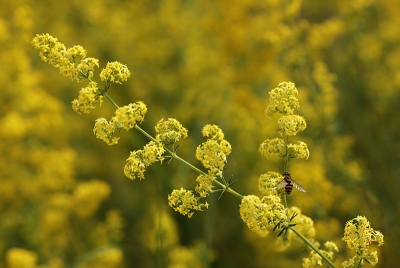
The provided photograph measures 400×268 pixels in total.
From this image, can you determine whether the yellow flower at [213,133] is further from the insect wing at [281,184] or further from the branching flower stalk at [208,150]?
the insect wing at [281,184]

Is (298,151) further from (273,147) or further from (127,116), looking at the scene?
(127,116)

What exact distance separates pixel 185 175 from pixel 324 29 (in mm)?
1914

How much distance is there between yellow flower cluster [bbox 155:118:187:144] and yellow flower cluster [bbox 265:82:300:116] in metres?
0.37

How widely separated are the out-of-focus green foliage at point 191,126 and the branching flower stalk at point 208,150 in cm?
96

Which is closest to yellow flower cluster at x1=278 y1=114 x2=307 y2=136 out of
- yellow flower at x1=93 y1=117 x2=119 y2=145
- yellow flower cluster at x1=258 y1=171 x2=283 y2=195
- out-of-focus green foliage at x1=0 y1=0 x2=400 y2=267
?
yellow flower cluster at x1=258 y1=171 x2=283 y2=195

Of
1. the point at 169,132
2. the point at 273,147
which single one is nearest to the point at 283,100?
the point at 273,147

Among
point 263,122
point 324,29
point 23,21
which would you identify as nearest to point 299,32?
point 324,29

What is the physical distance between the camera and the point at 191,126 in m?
6.32

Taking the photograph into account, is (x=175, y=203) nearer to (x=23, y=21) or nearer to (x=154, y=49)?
(x=23, y=21)

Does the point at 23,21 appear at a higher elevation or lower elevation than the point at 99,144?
lower

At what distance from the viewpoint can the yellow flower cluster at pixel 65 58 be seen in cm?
205

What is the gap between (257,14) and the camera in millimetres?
5668

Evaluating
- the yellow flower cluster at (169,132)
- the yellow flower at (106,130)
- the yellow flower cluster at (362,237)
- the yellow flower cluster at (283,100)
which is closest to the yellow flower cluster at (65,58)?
the yellow flower at (106,130)

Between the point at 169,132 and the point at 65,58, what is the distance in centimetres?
51
